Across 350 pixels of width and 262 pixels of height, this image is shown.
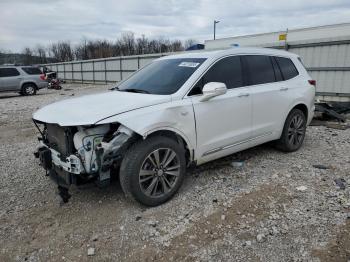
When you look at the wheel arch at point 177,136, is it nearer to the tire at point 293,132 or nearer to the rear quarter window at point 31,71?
the tire at point 293,132

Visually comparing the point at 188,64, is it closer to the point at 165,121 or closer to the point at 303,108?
the point at 165,121

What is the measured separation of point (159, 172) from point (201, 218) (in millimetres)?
703

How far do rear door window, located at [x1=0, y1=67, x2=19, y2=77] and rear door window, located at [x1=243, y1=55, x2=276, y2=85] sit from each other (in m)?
16.4

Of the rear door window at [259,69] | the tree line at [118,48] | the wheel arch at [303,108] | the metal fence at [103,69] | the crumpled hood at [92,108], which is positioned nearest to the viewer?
the crumpled hood at [92,108]

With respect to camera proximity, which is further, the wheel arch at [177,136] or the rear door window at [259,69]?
the rear door window at [259,69]

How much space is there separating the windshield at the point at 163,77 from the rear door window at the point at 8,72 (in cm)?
1519

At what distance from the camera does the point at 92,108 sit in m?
3.31

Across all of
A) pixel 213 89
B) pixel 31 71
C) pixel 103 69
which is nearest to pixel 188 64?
pixel 213 89

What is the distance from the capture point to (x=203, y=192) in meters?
3.84

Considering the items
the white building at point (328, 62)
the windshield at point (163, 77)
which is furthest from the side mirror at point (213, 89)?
the white building at point (328, 62)

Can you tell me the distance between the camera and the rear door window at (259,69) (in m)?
4.43

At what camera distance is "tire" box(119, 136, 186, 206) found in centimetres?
319

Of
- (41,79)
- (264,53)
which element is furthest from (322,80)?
(41,79)

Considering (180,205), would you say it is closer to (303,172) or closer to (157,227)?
(157,227)
